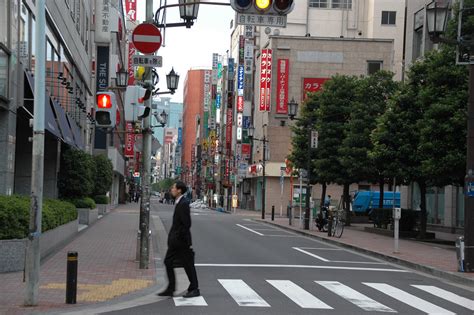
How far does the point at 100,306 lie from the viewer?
10273 mm

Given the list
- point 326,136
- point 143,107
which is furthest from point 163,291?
point 326,136

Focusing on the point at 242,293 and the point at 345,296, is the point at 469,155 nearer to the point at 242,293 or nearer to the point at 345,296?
the point at 345,296

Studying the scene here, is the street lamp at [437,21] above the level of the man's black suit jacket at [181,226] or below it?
above

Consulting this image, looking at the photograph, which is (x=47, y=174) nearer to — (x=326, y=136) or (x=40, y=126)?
(x=326, y=136)

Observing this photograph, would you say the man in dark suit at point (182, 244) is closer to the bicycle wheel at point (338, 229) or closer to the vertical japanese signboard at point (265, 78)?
the bicycle wheel at point (338, 229)

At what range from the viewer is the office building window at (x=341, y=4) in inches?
3022

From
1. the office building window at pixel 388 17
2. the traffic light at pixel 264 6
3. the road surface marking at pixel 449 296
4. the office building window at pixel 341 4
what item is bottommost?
the road surface marking at pixel 449 296

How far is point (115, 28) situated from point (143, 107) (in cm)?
4820

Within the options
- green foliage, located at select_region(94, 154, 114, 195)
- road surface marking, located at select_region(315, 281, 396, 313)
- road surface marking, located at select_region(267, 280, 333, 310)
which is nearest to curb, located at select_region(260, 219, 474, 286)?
road surface marking, located at select_region(315, 281, 396, 313)

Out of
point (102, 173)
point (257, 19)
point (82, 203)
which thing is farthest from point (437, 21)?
point (102, 173)

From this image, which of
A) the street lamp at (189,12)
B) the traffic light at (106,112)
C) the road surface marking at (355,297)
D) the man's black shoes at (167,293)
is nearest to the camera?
the road surface marking at (355,297)

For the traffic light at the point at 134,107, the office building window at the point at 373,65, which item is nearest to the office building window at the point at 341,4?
the office building window at the point at 373,65

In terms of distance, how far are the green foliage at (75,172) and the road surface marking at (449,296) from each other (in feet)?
62.5

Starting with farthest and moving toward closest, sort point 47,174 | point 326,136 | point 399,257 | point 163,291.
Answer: point 326,136
point 47,174
point 399,257
point 163,291
